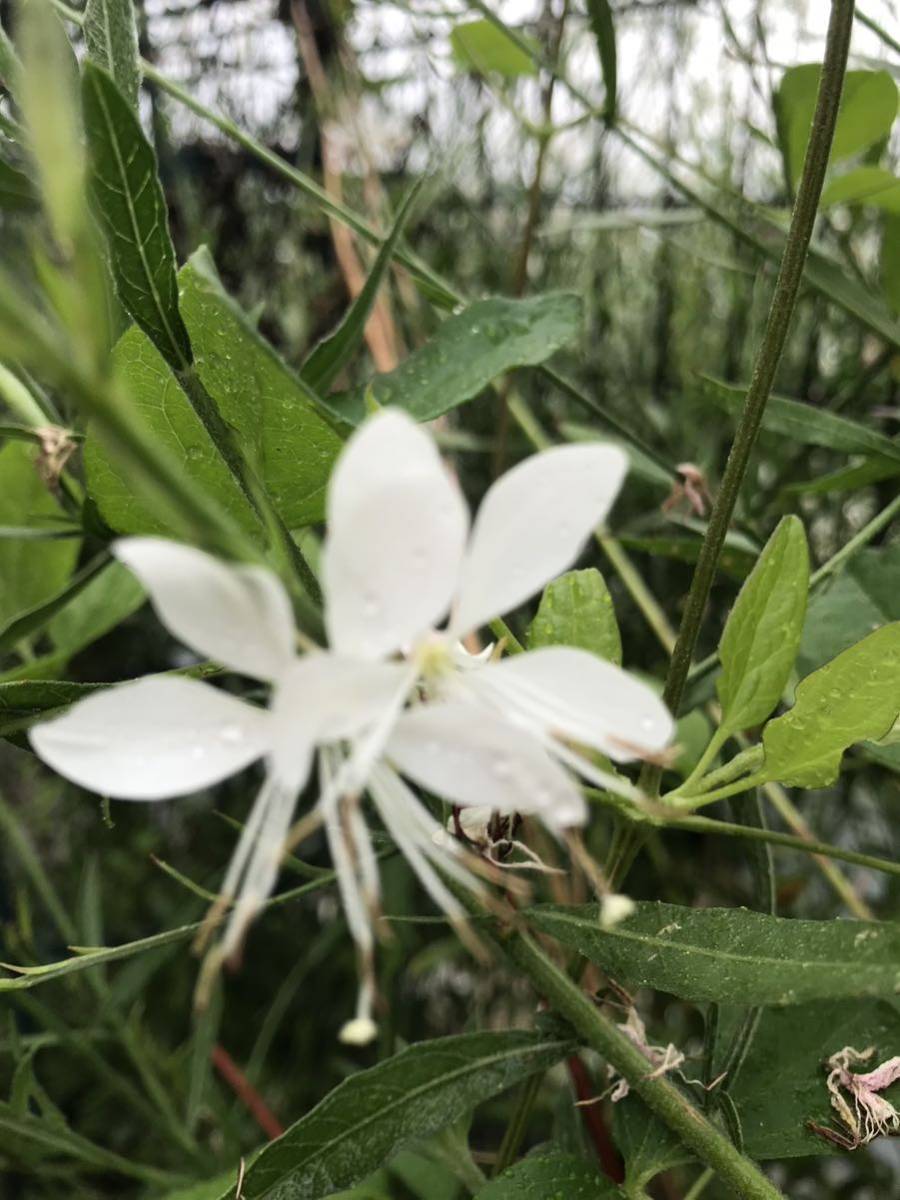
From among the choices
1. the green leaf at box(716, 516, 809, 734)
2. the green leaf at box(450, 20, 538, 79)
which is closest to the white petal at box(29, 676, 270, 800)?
the green leaf at box(716, 516, 809, 734)

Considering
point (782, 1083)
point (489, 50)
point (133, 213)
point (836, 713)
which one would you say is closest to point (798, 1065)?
point (782, 1083)

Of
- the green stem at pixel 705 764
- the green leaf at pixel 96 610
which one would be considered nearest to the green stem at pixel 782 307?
the green stem at pixel 705 764

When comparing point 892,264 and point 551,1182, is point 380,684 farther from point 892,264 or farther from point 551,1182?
point 892,264

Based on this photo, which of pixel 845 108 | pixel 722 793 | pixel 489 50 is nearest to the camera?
pixel 722 793

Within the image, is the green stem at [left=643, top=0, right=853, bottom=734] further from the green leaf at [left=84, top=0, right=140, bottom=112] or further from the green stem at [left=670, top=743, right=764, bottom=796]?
the green leaf at [left=84, top=0, right=140, bottom=112]

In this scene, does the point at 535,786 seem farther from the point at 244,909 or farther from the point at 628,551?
the point at 628,551

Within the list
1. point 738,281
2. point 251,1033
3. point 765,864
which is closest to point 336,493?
point 765,864

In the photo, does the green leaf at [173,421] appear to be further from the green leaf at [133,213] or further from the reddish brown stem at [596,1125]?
the reddish brown stem at [596,1125]
